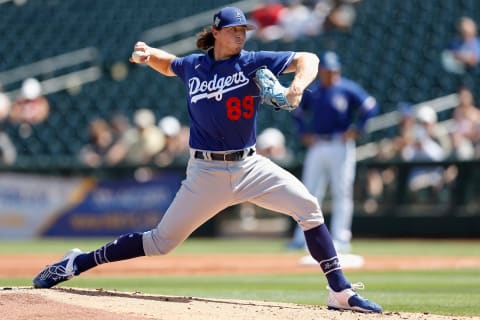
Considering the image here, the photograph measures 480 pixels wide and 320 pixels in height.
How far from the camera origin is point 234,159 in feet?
19.2

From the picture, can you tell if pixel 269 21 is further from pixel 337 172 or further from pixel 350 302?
pixel 350 302

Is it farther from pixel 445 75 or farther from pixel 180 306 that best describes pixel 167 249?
pixel 445 75

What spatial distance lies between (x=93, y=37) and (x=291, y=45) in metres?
4.56

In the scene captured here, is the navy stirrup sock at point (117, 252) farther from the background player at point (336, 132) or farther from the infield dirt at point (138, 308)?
the background player at point (336, 132)

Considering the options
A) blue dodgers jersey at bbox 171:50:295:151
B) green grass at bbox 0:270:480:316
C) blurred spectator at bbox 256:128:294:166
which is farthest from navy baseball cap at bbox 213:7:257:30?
blurred spectator at bbox 256:128:294:166

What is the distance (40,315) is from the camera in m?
5.18

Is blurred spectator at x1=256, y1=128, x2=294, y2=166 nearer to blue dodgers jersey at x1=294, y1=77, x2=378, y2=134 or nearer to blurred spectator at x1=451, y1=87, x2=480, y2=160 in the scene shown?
blurred spectator at x1=451, y1=87, x2=480, y2=160

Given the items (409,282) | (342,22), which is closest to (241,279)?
(409,282)

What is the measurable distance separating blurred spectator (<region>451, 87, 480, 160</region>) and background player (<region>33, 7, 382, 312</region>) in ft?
28.3

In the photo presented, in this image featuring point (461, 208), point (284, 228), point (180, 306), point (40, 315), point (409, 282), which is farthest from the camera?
point (284, 228)

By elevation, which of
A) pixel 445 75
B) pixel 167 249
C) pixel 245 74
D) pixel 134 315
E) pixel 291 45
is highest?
pixel 291 45

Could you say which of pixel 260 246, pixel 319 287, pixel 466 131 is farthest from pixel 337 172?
pixel 466 131

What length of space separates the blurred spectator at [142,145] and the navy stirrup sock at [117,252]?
8.98 m

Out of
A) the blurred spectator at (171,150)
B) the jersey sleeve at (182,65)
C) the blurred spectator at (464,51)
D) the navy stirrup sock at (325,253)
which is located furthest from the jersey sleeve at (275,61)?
the blurred spectator at (464,51)
